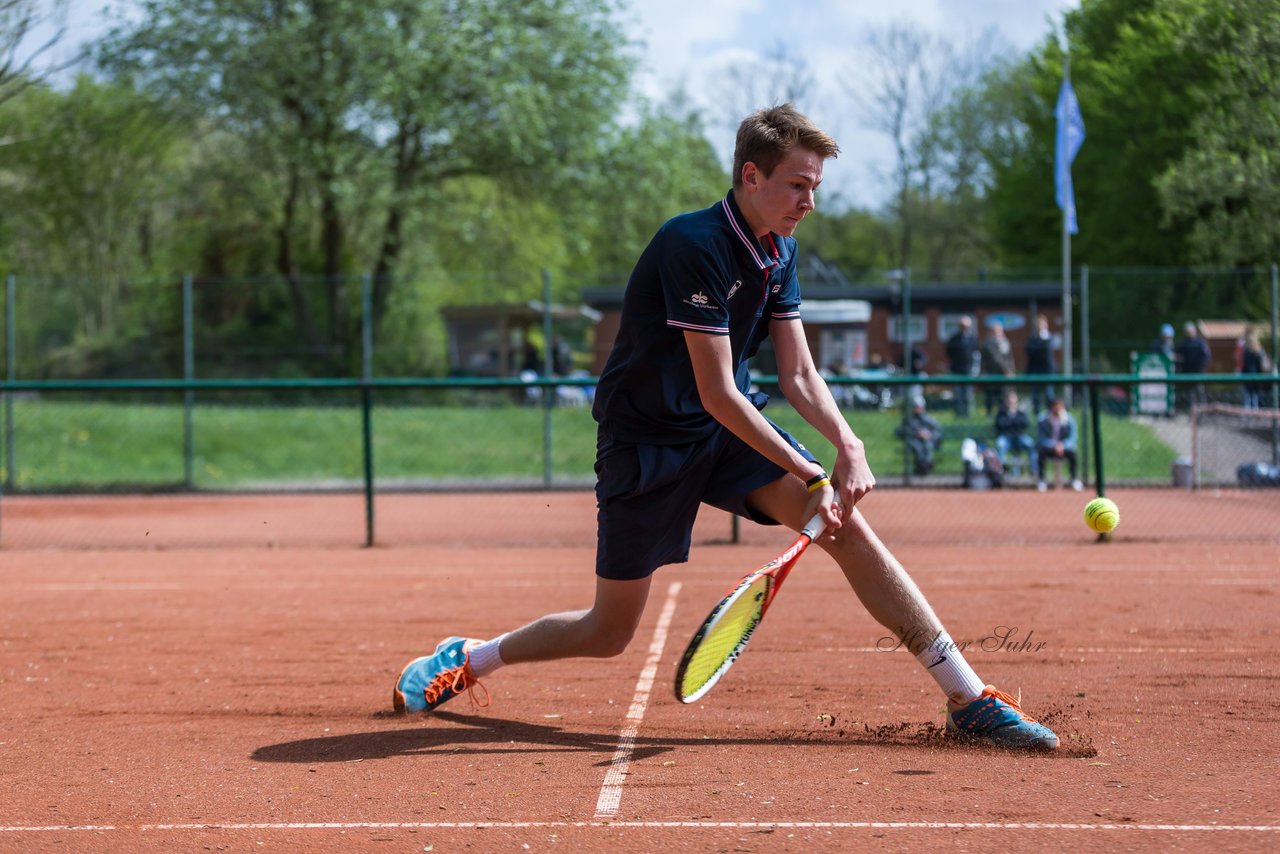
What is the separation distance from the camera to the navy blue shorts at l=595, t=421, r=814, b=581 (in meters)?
4.55

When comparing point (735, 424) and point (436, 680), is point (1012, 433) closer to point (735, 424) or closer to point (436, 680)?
point (436, 680)

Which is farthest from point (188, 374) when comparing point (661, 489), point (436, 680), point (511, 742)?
point (661, 489)

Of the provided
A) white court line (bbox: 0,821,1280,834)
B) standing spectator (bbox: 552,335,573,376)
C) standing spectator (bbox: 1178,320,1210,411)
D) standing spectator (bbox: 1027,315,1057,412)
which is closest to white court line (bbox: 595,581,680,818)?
white court line (bbox: 0,821,1280,834)

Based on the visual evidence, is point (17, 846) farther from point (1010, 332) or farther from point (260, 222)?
point (260, 222)

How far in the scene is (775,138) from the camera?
14.0 ft

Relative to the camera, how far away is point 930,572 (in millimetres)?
9812

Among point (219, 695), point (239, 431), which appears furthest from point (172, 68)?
point (219, 695)

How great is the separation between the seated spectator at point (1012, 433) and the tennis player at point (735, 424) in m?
11.2

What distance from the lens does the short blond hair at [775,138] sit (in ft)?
13.9

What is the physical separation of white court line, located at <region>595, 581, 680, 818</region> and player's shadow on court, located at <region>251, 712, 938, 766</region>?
0.03m

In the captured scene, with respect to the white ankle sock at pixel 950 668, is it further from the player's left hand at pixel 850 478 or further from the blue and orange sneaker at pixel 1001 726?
the player's left hand at pixel 850 478

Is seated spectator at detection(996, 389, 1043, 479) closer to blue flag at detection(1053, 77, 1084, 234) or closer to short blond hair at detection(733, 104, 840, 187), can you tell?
blue flag at detection(1053, 77, 1084, 234)

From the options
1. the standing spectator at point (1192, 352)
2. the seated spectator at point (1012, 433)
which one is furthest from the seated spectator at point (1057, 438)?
the standing spectator at point (1192, 352)

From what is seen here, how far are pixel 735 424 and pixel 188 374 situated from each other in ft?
53.6
